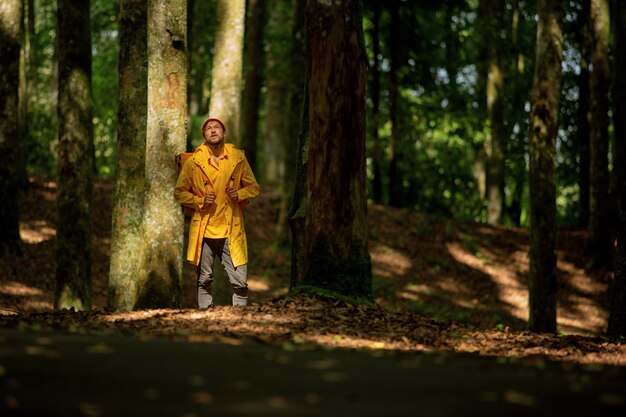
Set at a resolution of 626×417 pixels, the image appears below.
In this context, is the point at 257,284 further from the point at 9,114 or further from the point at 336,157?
the point at 336,157

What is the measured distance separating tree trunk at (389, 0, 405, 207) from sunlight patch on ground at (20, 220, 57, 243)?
10396mm

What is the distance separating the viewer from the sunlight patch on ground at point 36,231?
71.0 ft

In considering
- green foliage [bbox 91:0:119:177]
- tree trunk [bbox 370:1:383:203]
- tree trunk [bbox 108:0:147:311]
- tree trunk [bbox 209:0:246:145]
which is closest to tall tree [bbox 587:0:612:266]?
tree trunk [bbox 370:1:383:203]

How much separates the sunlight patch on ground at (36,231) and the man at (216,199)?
10.5m

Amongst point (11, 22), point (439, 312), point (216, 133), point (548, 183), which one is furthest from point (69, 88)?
point (439, 312)

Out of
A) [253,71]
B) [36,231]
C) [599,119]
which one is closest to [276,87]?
[253,71]

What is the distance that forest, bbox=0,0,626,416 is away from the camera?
671 cm

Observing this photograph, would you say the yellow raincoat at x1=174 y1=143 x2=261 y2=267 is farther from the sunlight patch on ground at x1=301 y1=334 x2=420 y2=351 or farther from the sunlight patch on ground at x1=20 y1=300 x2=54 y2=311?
the sunlight patch on ground at x1=20 y1=300 x2=54 y2=311

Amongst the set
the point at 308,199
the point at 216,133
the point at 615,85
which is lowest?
the point at 308,199

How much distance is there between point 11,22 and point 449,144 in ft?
54.1

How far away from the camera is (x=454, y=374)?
6895 mm

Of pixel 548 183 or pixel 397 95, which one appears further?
pixel 397 95

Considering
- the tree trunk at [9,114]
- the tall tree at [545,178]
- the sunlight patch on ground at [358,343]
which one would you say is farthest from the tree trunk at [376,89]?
the sunlight patch on ground at [358,343]

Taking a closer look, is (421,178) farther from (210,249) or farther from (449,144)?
(210,249)
